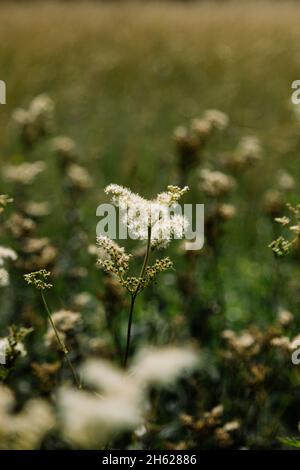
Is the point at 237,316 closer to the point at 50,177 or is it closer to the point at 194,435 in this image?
the point at 194,435

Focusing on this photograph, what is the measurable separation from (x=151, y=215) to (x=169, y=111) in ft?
20.6

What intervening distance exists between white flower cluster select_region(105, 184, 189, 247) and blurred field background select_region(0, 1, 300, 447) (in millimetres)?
1050

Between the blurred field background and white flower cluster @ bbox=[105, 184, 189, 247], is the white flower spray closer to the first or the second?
white flower cluster @ bbox=[105, 184, 189, 247]

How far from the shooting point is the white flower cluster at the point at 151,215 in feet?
5.74

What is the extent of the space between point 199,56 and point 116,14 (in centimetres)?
423

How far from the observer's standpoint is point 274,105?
8.20m


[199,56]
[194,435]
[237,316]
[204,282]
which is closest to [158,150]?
[204,282]

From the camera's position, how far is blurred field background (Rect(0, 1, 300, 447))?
4.16m

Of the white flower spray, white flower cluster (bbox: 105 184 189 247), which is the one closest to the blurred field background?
the white flower spray

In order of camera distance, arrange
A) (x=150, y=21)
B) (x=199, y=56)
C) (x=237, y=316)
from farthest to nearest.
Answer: (x=150, y=21)
(x=199, y=56)
(x=237, y=316)

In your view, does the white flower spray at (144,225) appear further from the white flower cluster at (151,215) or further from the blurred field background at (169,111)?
the blurred field background at (169,111)

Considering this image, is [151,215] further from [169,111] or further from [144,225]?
[169,111]

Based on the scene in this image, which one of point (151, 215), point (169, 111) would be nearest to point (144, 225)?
point (151, 215)

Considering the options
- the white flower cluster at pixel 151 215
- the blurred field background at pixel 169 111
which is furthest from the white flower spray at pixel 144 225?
the blurred field background at pixel 169 111
